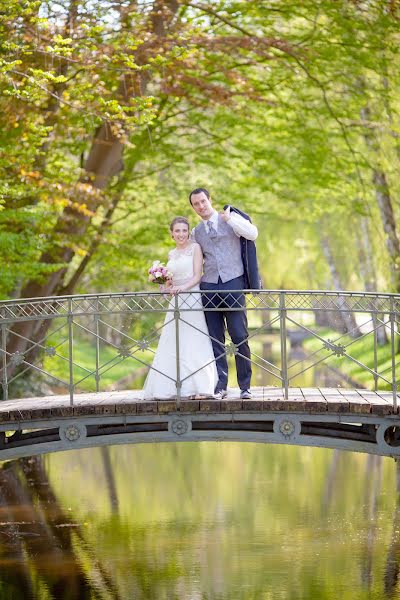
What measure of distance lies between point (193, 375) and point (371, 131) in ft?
47.3

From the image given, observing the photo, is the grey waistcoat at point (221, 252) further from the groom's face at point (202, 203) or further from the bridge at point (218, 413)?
the bridge at point (218, 413)

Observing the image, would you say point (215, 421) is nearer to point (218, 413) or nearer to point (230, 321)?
point (218, 413)

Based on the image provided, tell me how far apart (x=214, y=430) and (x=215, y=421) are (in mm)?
130

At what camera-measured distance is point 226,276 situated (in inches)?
449

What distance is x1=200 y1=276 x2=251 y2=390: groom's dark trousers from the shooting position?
37.2ft

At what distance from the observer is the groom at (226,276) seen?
11.3 metres

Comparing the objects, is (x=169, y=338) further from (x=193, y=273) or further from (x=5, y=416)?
(x=5, y=416)

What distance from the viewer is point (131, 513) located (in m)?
15.3

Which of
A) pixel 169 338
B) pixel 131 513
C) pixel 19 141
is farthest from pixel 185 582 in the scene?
pixel 19 141

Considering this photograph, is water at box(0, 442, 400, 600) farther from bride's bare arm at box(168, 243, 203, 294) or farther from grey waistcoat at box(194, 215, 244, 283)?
grey waistcoat at box(194, 215, 244, 283)

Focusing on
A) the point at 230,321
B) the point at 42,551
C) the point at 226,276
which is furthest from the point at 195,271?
the point at 42,551

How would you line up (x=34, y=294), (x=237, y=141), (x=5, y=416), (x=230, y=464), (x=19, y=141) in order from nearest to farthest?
(x=5, y=416) → (x=19, y=141) → (x=230, y=464) → (x=34, y=294) → (x=237, y=141)

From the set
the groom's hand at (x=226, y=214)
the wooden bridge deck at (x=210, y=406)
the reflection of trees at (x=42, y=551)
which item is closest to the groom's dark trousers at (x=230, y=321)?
the wooden bridge deck at (x=210, y=406)

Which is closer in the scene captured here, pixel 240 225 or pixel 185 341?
pixel 240 225
